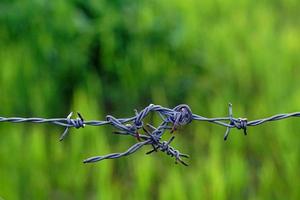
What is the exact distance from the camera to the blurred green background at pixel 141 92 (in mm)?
2383

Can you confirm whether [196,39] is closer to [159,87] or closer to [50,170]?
[159,87]

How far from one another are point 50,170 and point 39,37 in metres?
0.77

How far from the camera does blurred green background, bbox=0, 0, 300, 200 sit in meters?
2.38

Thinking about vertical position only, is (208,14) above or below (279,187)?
above

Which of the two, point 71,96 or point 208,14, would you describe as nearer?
point 71,96

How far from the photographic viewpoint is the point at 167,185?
234 centimetres

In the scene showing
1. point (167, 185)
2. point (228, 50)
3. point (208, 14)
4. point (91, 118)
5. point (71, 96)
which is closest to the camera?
point (167, 185)

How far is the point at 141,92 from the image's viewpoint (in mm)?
3021

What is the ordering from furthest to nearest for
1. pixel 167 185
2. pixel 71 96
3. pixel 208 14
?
pixel 208 14, pixel 71 96, pixel 167 185

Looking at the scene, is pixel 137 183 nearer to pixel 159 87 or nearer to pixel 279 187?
pixel 279 187

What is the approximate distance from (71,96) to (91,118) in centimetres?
41

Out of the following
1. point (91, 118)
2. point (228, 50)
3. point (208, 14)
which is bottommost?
point (91, 118)

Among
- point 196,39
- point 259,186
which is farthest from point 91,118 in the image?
point 196,39

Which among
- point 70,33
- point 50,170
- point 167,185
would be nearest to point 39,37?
point 70,33
